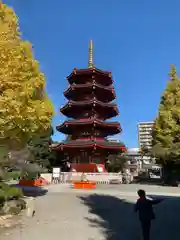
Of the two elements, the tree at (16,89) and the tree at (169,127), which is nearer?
the tree at (16,89)

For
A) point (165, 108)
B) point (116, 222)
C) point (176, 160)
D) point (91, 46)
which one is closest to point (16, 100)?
point (116, 222)

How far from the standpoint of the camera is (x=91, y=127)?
35.2 m

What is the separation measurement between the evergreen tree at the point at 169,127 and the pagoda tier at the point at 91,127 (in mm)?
7828

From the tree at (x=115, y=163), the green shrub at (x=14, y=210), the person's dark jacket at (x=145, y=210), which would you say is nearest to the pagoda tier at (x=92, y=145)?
the tree at (x=115, y=163)

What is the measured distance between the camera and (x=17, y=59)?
988 centimetres

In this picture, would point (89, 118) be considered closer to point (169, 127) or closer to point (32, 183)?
point (169, 127)

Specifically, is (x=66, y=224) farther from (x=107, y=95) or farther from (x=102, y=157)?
(x=107, y=95)

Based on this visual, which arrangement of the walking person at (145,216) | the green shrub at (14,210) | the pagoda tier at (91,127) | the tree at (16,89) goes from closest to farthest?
the walking person at (145,216), the tree at (16,89), the green shrub at (14,210), the pagoda tier at (91,127)

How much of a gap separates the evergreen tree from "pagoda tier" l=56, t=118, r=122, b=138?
7828 mm

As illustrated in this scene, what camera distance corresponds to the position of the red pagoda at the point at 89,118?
3384cm

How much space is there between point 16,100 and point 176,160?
2024 centimetres

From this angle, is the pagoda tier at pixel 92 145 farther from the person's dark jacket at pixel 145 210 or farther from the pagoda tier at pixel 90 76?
the person's dark jacket at pixel 145 210

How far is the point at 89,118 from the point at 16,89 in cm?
2610

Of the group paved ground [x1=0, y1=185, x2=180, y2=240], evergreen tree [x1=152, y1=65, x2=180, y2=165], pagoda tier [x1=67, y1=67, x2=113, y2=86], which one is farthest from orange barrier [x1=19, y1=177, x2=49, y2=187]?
pagoda tier [x1=67, y1=67, x2=113, y2=86]
